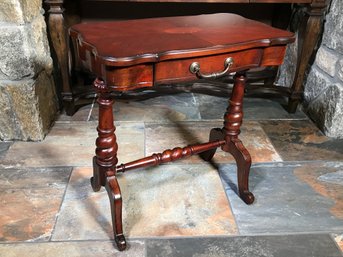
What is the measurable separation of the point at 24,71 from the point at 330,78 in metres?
1.66

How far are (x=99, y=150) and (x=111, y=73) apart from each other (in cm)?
34

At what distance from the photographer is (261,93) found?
2512 mm

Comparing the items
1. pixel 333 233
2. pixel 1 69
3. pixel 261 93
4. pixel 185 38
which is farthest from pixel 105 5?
pixel 333 233

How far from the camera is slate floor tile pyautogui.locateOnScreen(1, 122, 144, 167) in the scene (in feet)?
5.80

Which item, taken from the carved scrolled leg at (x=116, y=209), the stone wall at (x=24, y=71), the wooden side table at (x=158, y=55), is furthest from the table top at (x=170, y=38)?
the stone wall at (x=24, y=71)

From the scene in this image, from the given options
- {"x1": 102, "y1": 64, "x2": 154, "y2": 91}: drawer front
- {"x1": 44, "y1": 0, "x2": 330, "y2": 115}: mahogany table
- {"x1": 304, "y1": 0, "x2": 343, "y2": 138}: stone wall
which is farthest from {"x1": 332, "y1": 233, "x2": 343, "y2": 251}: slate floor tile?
{"x1": 44, "y1": 0, "x2": 330, "y2": 115}: mahogany table

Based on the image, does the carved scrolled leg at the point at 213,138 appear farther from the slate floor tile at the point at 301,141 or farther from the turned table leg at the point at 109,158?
the turned table leg at the point at 109,158

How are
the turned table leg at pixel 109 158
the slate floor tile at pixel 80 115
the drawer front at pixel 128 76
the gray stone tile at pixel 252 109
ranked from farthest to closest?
1. the gray stone tile at pixel 252 109
2. the slate floor tile at pixel 80 115
3. the turned table leg at pixel 109 158
4. the drawer front at pixel 128 76

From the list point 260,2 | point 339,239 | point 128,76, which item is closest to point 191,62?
point 128,76

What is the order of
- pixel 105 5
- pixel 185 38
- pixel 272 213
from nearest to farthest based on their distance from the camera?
pixel 185 38
pixel 272 213
pixel 105 5

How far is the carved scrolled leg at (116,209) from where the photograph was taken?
1.24 meters

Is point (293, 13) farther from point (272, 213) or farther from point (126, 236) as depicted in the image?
point (126, 236)

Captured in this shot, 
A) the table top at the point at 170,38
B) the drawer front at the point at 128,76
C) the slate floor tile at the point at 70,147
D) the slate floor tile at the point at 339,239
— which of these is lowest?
the slate floor tile at the point at 70,147

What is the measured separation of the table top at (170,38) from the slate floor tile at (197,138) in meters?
0.72
